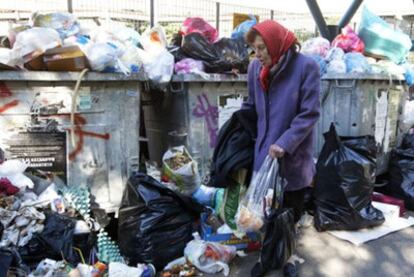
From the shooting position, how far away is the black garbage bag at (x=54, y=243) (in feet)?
8.86

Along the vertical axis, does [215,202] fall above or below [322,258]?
above

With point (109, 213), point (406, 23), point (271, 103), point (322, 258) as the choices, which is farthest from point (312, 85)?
point (406, 23)

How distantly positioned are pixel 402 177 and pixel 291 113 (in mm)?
2467

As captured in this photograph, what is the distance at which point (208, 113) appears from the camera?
150 inches

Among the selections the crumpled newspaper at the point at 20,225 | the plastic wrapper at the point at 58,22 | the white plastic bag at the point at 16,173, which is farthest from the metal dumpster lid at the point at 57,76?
the crumpled newspaper at the point at 20,225

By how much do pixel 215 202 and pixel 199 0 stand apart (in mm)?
5967

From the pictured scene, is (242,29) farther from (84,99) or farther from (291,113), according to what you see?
(291,113)

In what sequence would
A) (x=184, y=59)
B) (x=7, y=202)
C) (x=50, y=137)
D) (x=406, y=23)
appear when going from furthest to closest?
(x=406, y=23) → (x=184, y=59) → (x=50, y=137) → (x=7, y=202)

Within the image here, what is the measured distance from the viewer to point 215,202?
352cm

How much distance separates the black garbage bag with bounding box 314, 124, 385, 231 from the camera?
3.48m

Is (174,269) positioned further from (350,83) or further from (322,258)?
(350,83)

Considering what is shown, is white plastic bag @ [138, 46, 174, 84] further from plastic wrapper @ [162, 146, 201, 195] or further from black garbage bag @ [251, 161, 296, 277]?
black garbage bag @ [251, 161, 296, 277]

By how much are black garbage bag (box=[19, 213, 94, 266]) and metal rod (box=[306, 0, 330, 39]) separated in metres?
4.22

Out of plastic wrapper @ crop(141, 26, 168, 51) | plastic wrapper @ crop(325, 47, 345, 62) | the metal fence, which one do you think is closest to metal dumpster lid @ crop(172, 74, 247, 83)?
plastic wrapper @ crop(141, 26, 168, 51)
